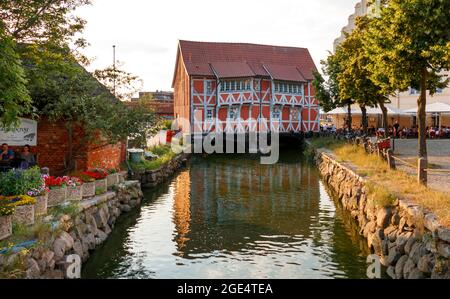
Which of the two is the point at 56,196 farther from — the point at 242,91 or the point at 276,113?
the point at 276,113

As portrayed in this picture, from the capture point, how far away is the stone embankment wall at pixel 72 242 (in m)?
8.01

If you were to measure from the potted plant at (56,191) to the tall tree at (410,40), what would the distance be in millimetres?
10003

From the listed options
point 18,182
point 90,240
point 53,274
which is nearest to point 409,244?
point 53,274

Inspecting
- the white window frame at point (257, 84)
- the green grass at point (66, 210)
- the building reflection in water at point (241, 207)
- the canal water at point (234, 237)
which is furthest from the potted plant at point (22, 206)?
the white window frame at point (257, 84)

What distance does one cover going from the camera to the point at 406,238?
31.0 ft

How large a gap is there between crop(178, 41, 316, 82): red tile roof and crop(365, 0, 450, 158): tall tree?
104 ft

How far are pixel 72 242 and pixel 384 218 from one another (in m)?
6.88

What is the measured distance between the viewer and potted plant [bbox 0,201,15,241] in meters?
8.52

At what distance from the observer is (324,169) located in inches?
1026

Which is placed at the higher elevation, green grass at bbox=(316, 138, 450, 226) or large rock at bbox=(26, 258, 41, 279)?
green grass at bbox=(316, 138, 450, 226)

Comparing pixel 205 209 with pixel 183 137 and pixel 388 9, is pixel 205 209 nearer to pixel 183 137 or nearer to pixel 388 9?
pixel 388 9

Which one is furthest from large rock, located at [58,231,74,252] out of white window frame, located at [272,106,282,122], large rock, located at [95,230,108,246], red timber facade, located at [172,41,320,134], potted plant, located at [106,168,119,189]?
white window frame, located at [272,106,282,122]

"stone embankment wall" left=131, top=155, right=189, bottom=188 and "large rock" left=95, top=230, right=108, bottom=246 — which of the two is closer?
"large rock" left=95, top=230, right=108, bottom=246

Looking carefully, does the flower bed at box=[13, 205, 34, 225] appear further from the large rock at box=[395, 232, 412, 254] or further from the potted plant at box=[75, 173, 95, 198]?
the large rock at box=[395, 232, 412, 254]
